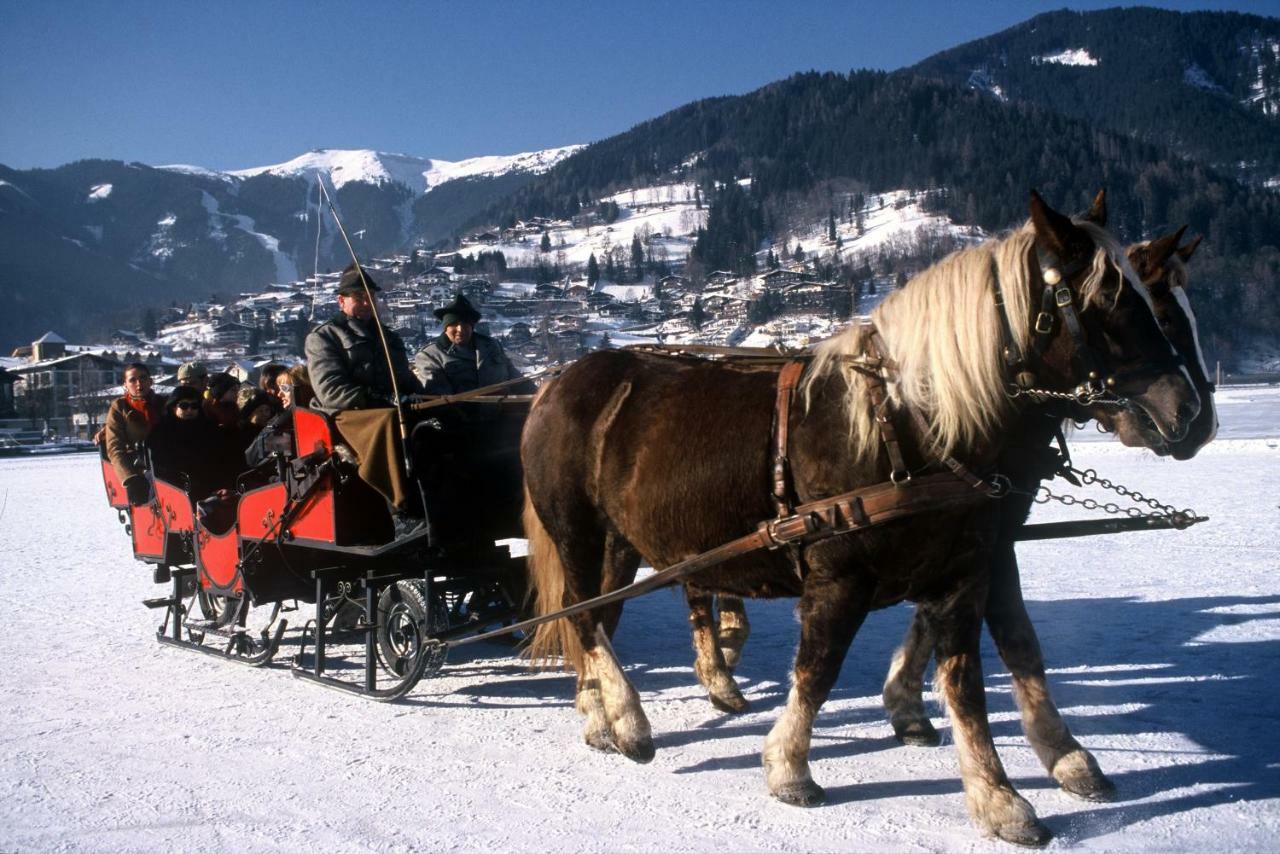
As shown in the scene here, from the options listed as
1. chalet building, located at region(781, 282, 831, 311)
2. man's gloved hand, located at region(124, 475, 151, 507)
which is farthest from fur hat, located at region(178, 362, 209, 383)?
chalet building, located at region(781, 282, 831, 311)

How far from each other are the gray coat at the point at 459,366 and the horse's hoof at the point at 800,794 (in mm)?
3245

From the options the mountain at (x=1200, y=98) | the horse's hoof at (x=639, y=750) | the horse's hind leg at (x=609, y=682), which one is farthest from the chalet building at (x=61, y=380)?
the mountain at (x=1200, y=98)

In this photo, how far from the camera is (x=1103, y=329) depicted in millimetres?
2900

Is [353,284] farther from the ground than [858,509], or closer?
farther from the ground

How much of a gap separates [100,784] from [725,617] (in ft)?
9.45

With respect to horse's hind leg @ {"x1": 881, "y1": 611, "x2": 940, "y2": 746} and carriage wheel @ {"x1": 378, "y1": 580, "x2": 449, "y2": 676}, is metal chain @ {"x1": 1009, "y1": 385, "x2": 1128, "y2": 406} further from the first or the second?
carriage wheel @ {"x1": 378, "y1": 580, "x2": 449, "y2": 676}

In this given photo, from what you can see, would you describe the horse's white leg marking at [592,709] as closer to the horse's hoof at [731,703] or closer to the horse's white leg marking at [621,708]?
the horse's white leg marking at [621,708]

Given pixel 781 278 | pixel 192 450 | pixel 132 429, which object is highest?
pixel 132 429

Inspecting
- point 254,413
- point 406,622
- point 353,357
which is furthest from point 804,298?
point 406,622

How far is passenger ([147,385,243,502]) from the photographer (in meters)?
6.20

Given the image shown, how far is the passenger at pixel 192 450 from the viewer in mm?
6195

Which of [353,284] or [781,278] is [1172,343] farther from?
[781,278]

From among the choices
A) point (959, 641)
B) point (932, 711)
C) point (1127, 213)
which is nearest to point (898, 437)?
point (959, 641)

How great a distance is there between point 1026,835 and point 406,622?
3.08 m
